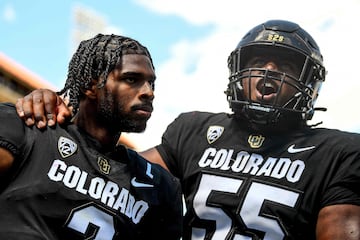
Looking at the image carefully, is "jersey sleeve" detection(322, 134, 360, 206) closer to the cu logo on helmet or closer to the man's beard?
the cu logo on helmet

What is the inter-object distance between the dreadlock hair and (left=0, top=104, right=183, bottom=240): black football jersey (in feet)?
0.79

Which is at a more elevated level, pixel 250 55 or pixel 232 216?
pixel 250 55

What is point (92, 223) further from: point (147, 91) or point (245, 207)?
point (245, 207)

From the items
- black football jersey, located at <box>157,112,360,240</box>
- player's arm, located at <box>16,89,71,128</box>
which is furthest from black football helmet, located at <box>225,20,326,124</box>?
player's arm, located at <box>16,89,71,128</box>

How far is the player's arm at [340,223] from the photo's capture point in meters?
2.89

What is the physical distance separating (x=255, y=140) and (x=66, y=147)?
45.3 inches

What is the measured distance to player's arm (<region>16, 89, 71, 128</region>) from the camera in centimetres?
264

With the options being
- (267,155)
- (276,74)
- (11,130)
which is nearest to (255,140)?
(267,155)

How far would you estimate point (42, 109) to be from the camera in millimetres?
2699

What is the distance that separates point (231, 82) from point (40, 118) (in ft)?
4.09

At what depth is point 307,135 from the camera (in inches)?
130

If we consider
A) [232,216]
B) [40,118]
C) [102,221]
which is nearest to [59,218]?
[102,221]

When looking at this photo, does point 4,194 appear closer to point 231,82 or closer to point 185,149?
point 185,149

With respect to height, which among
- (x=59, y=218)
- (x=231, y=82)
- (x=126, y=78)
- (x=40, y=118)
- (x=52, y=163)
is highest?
(x=231, y=82)
